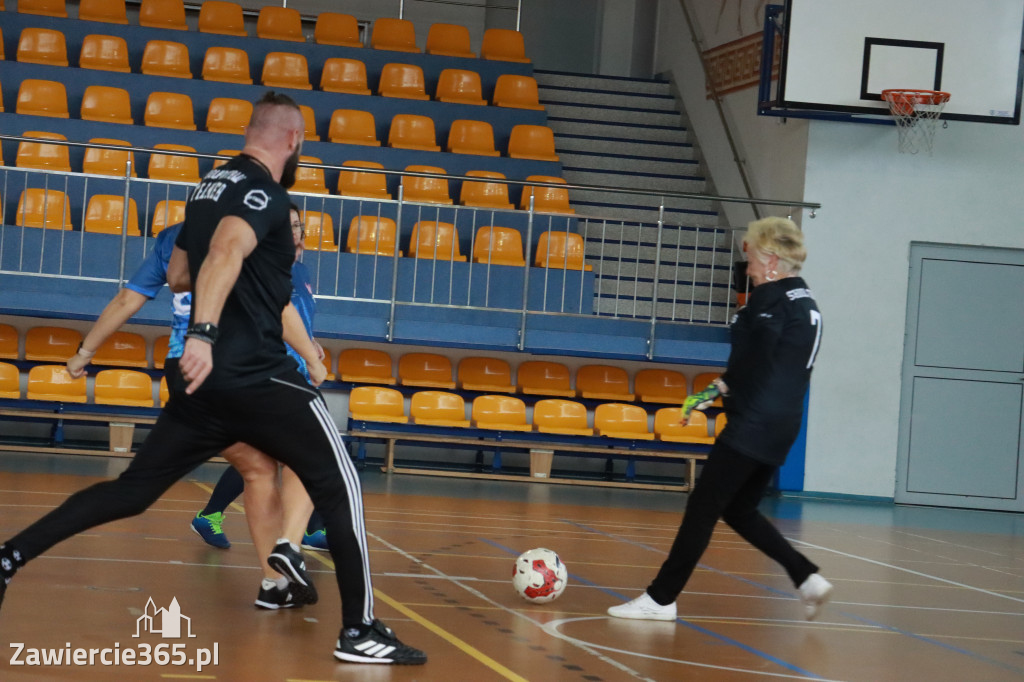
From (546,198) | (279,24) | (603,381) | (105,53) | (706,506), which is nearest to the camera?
(706,506)

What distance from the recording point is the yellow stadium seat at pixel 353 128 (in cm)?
1470

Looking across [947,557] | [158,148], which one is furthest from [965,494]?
[158,148]

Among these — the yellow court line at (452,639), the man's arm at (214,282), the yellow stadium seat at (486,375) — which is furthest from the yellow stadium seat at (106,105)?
the man's arm at (214,282)

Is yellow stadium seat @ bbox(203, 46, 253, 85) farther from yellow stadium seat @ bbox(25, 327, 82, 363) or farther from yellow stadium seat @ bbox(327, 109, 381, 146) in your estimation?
yellow stadium seat @ bbox(25, 327, 82, 363)

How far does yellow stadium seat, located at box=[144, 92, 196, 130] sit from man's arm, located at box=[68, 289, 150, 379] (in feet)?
33.6

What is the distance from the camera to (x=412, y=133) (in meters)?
14.9

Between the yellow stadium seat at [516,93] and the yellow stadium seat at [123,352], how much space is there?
236 inches

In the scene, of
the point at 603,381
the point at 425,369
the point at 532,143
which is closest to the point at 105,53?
the point at 532,143

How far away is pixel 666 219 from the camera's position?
51.1ft

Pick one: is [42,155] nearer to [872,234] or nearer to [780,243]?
[872,234]

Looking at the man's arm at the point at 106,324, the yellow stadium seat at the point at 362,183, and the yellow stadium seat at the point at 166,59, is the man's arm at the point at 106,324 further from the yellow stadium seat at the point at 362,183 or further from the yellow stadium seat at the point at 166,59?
the yellow stadium seat at the point at 166,59

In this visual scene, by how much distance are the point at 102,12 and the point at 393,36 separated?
4048mm

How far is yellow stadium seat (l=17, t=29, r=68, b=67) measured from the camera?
49.5 ft

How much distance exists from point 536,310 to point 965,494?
5396 millimetres
